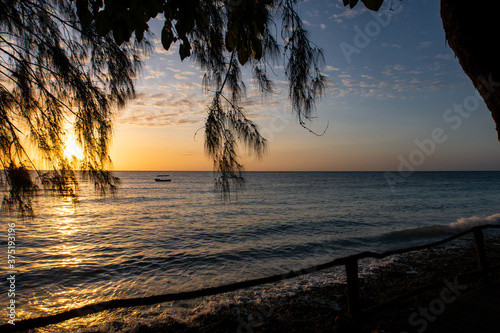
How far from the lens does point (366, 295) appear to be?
6316 mm

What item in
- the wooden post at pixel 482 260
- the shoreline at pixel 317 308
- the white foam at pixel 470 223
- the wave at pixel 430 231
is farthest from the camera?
the white foam at pixel 470 223

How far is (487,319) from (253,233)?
37.4 ft

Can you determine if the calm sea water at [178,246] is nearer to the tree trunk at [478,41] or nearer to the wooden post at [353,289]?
the wooden post at [353,289]

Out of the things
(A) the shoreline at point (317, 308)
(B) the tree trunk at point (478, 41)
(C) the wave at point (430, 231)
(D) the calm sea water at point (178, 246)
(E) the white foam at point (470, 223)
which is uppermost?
(B) the tree trunk at point (478, 41)

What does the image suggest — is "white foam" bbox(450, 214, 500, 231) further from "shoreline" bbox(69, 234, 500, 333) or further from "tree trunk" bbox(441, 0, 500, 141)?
"tree trunk" bbox(441, 0, 500, 141)

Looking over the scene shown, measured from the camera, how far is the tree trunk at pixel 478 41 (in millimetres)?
1605

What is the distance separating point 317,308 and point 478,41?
5.67 meters

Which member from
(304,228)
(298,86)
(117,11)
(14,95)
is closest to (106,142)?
(14,95)

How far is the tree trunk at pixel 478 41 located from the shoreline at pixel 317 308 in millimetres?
2761

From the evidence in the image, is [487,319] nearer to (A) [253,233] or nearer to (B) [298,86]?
(B) [298,86]

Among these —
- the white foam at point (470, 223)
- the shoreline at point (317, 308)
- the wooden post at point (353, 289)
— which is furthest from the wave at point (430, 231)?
the wooden post at point (353, 289)

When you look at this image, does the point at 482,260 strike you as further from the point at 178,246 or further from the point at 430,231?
the point at 430,231

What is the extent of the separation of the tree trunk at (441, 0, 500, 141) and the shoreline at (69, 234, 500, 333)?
2761 mm

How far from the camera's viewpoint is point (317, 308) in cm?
572
